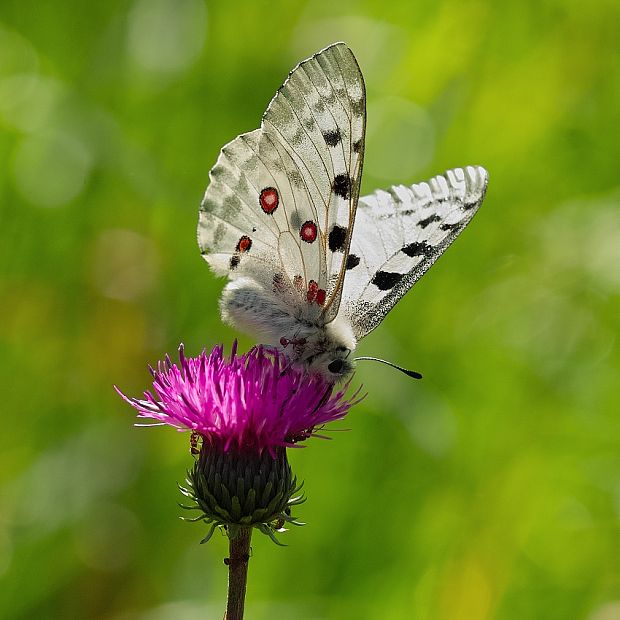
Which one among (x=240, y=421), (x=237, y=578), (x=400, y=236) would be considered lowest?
(x=237, y=578)

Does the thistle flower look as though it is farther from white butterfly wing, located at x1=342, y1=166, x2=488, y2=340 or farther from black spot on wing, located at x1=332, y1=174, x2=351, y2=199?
black spot on wing, located at x1=332, y1=174, x2=351, y2=199

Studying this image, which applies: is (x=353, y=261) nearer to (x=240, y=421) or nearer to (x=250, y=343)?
(x=240, y=421)

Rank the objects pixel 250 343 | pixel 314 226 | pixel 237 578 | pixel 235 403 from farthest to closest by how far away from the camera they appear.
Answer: pixel 250 343 < pixel 314 226 < pixel 235 403 < pixel 237 578

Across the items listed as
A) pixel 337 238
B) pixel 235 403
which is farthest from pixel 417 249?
pixel 235 403

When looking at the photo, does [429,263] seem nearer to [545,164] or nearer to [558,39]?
[545,164]

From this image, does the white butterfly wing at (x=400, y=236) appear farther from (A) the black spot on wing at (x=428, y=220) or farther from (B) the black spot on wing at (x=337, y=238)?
(B) the black spot on wing at (x=337, y=238)

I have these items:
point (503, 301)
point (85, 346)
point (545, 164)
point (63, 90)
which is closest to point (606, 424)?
point (503, 301)

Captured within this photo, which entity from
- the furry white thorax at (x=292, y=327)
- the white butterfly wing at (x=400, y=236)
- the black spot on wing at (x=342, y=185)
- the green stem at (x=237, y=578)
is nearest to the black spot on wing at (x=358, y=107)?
the black spot on wing at (x=342, y=185)
